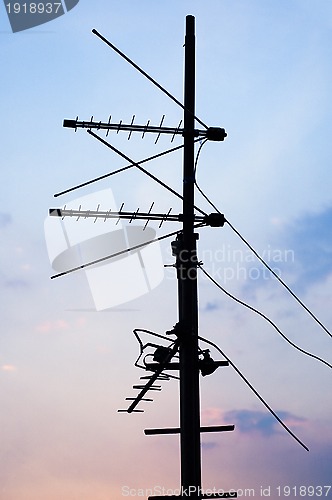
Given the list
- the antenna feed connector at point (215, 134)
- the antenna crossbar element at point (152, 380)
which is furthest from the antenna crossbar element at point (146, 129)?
the antenna crossbar element at point (152, 380)

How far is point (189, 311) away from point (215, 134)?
321 cm

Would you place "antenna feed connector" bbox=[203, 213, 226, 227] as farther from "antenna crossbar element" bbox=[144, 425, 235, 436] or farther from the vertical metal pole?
"antenna crossbar element" bbox=[144, 425, 235, 436]

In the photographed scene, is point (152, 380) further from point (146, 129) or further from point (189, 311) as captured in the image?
point (146, 129)

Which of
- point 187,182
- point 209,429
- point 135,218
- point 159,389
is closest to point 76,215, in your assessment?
point 135,218

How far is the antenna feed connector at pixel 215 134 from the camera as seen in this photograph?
14734 mm

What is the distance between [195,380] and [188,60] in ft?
18.8

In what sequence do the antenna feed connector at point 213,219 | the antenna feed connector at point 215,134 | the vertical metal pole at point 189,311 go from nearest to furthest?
the vertical metal pole at point 189,311
the antenna feed connector at point 213,219
the antenna feed connector at point 215,134

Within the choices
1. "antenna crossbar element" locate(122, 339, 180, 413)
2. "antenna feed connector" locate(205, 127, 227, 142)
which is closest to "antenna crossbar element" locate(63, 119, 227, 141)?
"antenna feed connector" locate(205, 127, 227, 142)

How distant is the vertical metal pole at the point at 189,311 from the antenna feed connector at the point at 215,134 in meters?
0.29

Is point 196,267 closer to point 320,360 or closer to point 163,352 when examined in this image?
point 163,352

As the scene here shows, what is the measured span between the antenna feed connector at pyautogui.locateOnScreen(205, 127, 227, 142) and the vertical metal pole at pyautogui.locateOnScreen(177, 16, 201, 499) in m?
0.29

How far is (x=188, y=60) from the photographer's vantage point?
15039 millimetres

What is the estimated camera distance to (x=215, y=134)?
580 inches

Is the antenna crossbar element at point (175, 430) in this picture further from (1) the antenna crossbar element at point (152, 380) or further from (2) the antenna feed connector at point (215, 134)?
(2) the antenna feed connector at point (215, 134)
